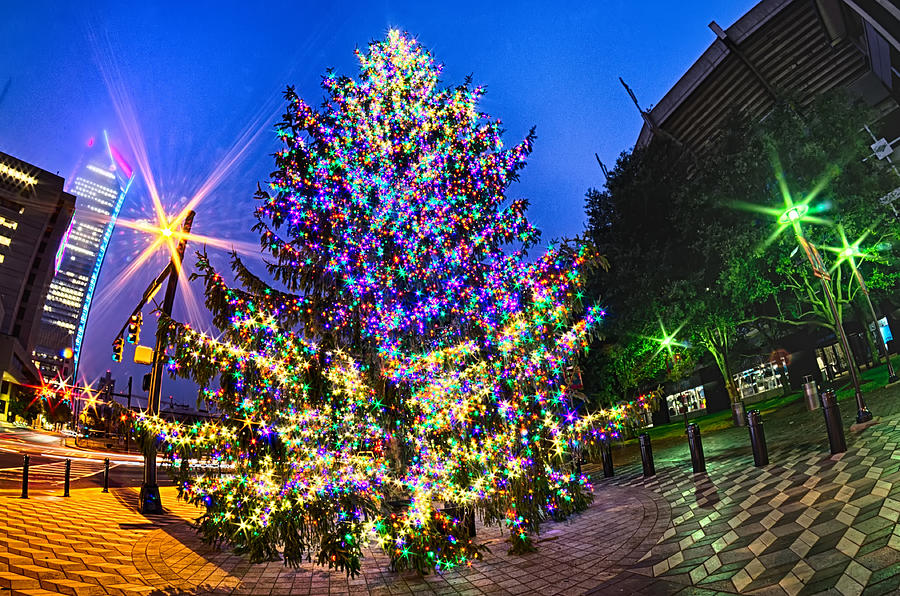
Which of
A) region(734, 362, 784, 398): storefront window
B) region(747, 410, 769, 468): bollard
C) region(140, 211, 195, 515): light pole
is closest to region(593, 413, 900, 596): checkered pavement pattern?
region(747, 410, 769, 468): bollard

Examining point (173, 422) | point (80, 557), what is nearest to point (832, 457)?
point (173, 422)

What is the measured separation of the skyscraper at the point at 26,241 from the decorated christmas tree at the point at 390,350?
313 ft

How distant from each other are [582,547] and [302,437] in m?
4.22

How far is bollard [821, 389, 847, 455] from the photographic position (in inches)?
330

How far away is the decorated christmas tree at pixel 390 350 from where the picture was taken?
607cm

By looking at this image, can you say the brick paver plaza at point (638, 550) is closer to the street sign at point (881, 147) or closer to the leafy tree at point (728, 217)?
the leafy tree at point (728, 217)

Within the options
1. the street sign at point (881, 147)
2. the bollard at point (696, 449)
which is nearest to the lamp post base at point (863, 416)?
the bollard at point (696, 449)

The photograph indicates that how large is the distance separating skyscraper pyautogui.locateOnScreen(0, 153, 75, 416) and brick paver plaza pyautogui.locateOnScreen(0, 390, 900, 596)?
93586mm

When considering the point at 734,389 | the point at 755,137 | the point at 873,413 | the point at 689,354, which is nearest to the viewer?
the point at 873,413

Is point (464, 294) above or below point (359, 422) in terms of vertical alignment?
above

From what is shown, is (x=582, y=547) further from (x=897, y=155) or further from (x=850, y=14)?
(x=897, y=155)

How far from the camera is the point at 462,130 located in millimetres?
7938

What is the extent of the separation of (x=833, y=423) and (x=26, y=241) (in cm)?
11261

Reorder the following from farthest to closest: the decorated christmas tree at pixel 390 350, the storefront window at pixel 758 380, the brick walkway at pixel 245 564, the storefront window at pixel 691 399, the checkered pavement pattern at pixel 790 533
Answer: the storefront window at pixel 691 399 < the storefront window at pixel 758 380 < the decorated christmas tree at pixel 390 350 < the brick walkway at pixel 245 564 < the checkered pavement pattern at pixel 790 533
